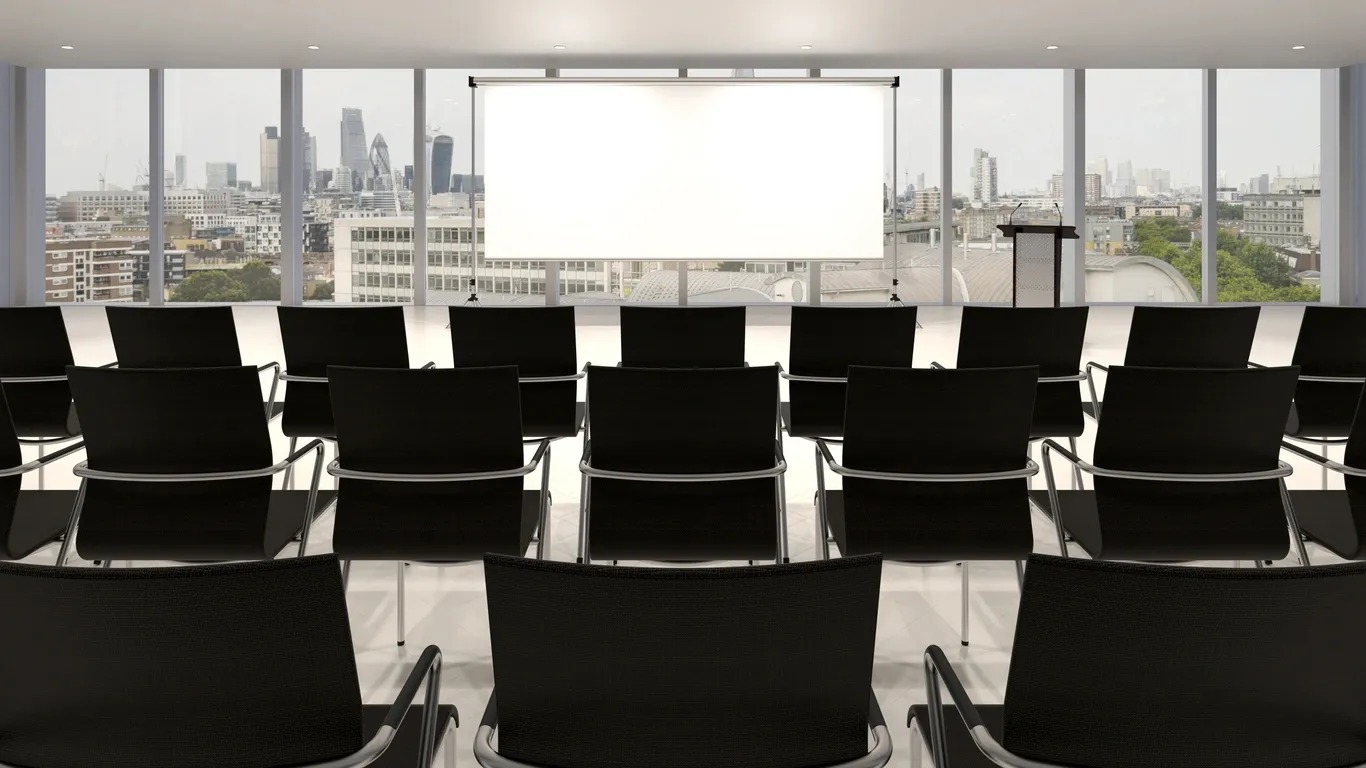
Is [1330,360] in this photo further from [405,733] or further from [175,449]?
[175,449]

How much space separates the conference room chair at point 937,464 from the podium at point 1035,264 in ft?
25.5

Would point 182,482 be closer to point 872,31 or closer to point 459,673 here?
point 459,673

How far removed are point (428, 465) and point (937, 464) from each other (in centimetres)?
138

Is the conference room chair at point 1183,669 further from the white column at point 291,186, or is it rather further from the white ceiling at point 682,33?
the white column at point 291,186

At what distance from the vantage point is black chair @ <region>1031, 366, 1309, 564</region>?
2.88 meters

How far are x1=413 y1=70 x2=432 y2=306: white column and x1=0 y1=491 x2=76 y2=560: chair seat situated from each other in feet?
34.2

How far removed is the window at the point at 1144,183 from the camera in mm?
13578

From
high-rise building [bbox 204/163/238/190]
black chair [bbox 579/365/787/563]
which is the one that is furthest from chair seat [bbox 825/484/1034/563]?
high-rise building [bbox 204/163/238/190]

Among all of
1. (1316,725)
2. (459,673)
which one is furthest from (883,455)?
(1316,725)

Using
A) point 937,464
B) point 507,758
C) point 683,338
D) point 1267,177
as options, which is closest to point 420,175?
point 683,338

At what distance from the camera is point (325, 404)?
4395 mm

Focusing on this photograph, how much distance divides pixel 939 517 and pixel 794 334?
5.30ft

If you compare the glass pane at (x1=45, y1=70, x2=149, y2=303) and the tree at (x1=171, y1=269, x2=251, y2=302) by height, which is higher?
the glass pane at (x1=45, y1=70, x2=149, y2=303)

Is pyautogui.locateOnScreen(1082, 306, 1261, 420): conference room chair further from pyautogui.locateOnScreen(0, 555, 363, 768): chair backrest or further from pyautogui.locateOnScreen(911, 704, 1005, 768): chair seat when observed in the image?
pyautogui.locateOnScreen(0, 555, 363, 768): chair backrest
